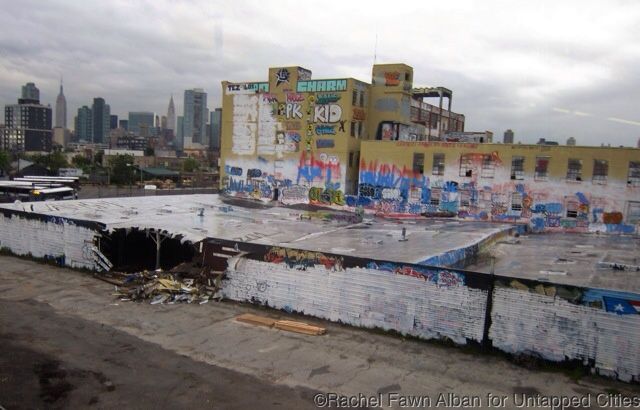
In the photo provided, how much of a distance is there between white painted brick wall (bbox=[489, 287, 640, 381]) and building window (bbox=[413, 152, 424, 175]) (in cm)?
2657

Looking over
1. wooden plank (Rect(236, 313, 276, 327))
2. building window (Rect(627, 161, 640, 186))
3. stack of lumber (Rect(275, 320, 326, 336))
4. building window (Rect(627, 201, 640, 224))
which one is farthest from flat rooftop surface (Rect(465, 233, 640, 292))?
wooden plank (Rect(236, 313, 276, 327))

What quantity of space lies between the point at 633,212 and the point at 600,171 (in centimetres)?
347

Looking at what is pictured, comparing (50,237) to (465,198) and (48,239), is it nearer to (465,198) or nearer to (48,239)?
(48,239)

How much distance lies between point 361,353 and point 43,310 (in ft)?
39.0

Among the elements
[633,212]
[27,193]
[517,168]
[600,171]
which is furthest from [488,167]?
[27,193]

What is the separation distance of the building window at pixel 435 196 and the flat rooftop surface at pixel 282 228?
10.1 feet

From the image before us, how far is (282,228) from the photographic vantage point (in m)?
28.9

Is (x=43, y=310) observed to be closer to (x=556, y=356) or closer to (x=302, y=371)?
(x=302, y=371)

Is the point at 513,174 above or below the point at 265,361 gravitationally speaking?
above

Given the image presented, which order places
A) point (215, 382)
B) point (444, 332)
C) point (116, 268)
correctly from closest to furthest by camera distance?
point (215, 382) → point (444, 332) → point (116, 268)

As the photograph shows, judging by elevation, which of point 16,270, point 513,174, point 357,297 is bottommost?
point 16,270

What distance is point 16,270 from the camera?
81.5 feet

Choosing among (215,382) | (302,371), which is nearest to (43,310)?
(215,382)

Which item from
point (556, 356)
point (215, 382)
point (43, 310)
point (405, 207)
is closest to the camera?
point (215, 382)
